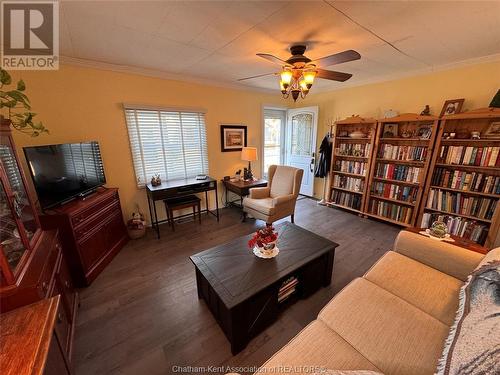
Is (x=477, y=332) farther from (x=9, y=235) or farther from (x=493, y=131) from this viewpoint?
(x=493, y=131)

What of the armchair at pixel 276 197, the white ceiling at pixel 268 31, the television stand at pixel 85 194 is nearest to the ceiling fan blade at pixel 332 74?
the white ceiling at pixel 268 31

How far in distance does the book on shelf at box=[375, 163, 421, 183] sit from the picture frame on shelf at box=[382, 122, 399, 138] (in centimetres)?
46

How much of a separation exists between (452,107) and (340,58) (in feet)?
6.94

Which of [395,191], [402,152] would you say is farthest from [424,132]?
[395,191]

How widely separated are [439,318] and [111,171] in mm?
3558

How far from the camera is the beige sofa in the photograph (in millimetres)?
940

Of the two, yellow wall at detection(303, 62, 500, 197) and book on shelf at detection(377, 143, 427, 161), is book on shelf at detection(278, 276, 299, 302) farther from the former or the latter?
yellow wall at detection(303, 62, 500, 197)

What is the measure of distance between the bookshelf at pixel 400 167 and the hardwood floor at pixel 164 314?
61 centimetres

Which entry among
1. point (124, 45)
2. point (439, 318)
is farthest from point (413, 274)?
point (124, 45)

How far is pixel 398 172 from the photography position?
310 centimetres

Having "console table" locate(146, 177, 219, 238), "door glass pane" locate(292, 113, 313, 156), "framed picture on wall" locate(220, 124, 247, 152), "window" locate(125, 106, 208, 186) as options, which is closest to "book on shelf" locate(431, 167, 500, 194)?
"door glass pane" locate(292, 113, 313, 156)

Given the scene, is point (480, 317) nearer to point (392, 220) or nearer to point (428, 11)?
point (428, 11)

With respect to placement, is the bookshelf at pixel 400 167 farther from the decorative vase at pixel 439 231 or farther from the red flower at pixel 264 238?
the red flower at pixel 264 238

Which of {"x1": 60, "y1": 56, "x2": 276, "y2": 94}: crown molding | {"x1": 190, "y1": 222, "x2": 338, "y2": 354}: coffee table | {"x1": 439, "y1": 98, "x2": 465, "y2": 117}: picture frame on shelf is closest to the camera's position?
{"x1": 190, "y1": 222, "x2": 338, "y2": 354}: coffee table
